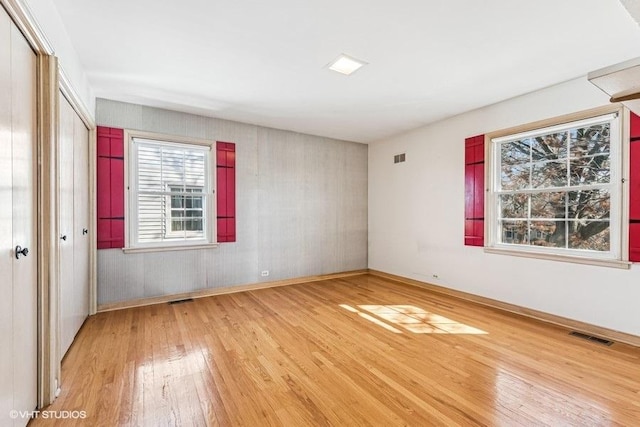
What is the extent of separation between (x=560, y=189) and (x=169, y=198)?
15.9 ft

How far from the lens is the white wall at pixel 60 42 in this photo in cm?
174

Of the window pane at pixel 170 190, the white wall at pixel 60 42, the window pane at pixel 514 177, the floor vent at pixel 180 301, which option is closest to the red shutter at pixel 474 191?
the window pane at pixel 514 177

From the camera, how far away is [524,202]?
3.55m

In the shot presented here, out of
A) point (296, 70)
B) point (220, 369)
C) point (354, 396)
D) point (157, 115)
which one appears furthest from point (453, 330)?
point (157, 115)

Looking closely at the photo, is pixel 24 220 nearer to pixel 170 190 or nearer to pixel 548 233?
pixel 170 190

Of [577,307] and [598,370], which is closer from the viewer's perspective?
[598,370]

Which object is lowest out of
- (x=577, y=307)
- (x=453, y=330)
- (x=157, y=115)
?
(x=453, y=330)

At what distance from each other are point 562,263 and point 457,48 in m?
2.53

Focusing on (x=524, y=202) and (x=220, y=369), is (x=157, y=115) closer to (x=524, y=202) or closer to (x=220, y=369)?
(x=220, y=369)

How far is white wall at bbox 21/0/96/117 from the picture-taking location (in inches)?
68.5

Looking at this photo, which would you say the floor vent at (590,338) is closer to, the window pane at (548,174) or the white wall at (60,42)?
the window pane at (548,174)

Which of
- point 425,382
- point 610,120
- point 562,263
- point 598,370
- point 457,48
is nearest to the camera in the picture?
point 425,382

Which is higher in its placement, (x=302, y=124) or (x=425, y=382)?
(x=302, y=124)

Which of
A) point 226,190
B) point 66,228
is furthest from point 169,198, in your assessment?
point 66,228
